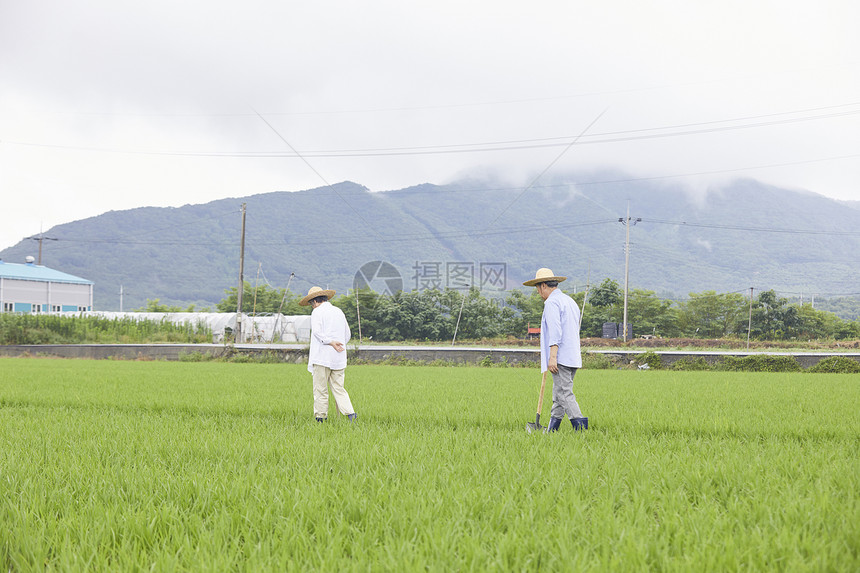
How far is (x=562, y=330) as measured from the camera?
18.3 feet

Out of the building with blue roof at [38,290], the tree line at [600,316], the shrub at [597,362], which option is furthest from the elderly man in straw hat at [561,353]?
the building with blue roof at [38,290]

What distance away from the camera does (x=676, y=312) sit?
34.7 m

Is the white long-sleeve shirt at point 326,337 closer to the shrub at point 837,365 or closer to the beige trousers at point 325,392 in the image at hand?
the beige trousers at point 325,392

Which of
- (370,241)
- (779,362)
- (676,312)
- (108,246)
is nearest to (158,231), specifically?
(108,246)

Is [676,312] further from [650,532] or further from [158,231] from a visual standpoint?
[158,231]

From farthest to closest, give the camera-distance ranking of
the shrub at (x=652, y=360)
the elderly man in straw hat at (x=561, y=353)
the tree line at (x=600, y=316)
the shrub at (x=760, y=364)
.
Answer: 1. the tree line at (x=600, y=316)
2. the shrub at (x=652, y=360)
3. the shrub at (x=760, y=364)
4. the elderly man in straw hat at (x=561, y=353)

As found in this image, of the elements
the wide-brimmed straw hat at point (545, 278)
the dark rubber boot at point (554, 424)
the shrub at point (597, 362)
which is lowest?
the shrub at point (597, 362)

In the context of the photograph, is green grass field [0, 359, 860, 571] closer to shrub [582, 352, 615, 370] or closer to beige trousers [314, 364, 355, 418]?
beige trousers [314, 364, 355, 418]

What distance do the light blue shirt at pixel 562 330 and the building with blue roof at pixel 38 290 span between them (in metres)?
47.4

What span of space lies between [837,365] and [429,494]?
1717 centimetres

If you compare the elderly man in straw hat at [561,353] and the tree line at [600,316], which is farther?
the tree line at [600,316]

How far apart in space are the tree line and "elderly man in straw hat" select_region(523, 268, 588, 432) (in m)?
24.1

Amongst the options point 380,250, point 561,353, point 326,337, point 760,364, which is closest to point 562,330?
point 561,353

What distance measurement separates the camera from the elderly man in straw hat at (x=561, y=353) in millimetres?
5508
